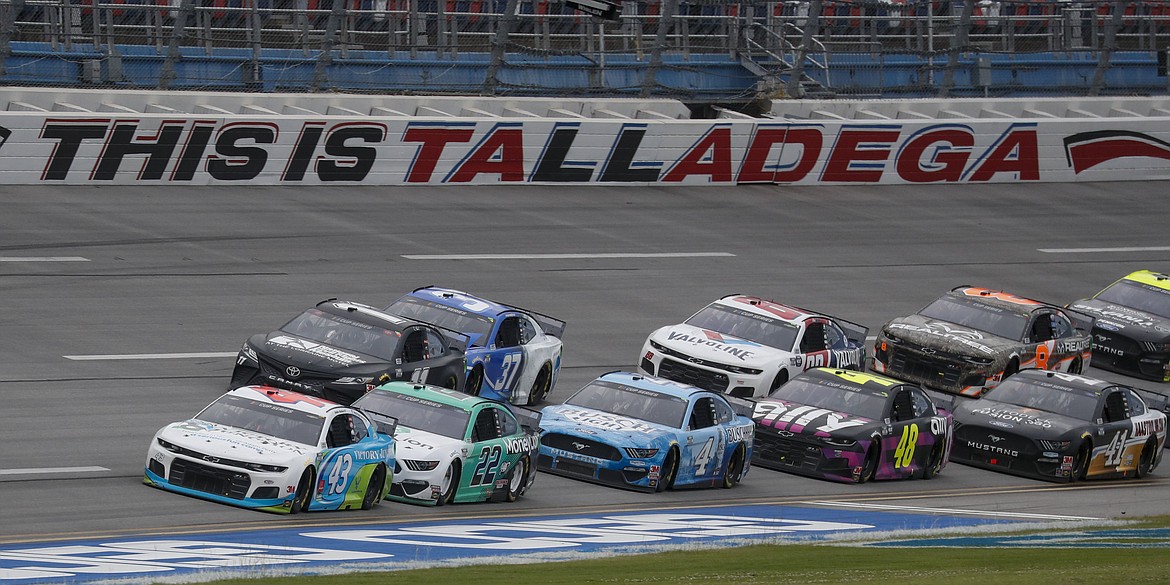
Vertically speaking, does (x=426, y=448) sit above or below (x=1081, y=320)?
above

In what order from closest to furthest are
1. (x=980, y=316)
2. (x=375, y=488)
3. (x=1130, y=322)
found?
(x=375, y=488), (x=980, y=316), (x=1130, y=322)

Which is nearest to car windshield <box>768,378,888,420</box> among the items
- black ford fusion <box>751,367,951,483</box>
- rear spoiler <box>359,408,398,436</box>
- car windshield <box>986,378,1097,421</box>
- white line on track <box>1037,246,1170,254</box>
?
black ford fusion <box>751,367,951,483</box>

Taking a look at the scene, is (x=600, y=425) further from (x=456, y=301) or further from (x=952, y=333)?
(x=952, y=333)

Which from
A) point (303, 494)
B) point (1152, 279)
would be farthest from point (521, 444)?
point (1152, 279)

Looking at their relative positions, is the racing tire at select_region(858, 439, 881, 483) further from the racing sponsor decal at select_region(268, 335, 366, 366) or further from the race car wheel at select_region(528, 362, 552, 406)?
the racing sponsor decal at select_region(268, 335, 366, 366)

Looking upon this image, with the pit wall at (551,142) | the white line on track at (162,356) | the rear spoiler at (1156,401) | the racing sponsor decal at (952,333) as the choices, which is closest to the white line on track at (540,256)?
the pit wall at (551,142)

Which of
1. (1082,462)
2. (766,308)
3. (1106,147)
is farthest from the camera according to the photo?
(1106,147)

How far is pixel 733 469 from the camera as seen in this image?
61.8ft

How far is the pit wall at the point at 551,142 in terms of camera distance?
29.6 meters

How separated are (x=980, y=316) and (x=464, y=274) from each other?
760 cm

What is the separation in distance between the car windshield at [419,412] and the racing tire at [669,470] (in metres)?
2.29

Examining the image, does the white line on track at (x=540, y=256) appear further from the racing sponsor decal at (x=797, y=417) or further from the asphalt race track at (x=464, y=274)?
the racing sponsor decal at (x=797, y=417)

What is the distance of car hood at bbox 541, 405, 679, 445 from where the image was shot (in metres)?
17.9

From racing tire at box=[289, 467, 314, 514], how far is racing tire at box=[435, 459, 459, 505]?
1.50 metres
